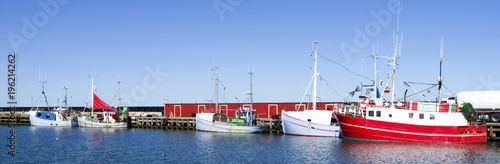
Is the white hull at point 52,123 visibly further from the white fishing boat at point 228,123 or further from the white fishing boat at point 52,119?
the white fishing boat at point 228,123

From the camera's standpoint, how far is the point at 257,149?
138 ft

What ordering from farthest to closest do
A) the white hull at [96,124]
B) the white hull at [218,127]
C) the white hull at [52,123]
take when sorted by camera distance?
the white hull at [52,123] < the white hull at [96,124] < the white hull at [218,127]

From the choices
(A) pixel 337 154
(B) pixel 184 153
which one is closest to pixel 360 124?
(A) pixel 337 154

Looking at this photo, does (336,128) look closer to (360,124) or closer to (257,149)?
(360,124)

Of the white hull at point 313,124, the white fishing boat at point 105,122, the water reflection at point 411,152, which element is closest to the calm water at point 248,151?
the water reflection at point 411,152

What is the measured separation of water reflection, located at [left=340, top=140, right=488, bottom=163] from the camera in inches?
1382

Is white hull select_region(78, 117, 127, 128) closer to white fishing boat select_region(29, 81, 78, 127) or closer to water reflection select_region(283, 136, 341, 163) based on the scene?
white fishing boat select_region(29, 81, 78, 127)

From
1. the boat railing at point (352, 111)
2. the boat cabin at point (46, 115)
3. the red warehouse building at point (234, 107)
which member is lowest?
the boat cabin at point (46, 115)

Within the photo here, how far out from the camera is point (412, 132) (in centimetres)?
4628

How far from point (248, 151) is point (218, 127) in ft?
74.5

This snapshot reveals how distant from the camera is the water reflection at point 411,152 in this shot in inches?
1382

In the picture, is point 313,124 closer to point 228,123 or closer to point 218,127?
point 228,123

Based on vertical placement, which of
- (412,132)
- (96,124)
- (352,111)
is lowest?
(96,124)

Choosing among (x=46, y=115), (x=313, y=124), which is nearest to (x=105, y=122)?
(x=46, y=115)
